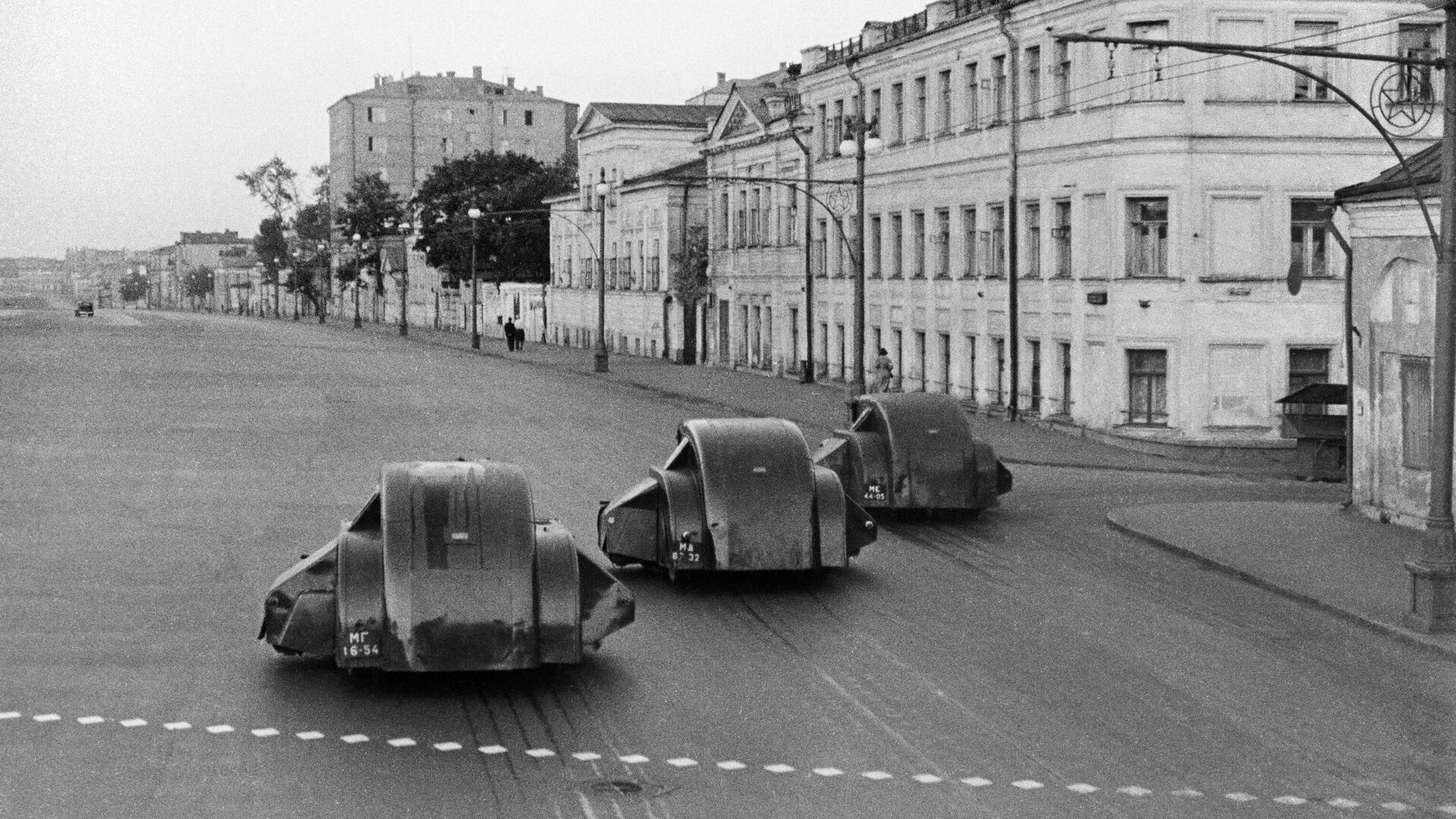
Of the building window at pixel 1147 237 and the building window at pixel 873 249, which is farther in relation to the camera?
the building window at pixel 873 249

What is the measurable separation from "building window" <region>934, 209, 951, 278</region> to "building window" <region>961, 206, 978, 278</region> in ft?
4.04

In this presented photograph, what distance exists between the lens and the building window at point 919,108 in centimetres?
5503

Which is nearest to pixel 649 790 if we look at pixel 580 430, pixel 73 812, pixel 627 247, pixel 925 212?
pixel 73 812

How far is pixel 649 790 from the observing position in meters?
12.0

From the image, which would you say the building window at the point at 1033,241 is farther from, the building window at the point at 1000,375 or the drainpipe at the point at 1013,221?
the building window at the point at 1000,375

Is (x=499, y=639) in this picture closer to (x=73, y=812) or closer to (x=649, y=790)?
(x=649, y=790)

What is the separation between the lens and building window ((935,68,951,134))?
52781mm

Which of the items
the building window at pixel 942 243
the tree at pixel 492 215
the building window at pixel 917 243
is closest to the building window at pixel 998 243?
the building window at pixel 942 243

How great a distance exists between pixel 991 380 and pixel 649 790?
38.2 metres

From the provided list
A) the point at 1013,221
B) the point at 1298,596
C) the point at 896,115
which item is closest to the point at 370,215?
the point at 896,115

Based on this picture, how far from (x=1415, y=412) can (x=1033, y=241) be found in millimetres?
21363

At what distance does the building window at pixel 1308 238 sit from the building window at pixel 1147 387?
10.7 ft

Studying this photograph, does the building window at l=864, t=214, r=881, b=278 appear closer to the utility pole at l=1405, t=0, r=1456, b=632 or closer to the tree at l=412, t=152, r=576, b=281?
the utility pole at l=1405, t=0, r=1456, b=632

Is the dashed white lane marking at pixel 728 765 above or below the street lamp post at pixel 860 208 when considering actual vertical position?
below
